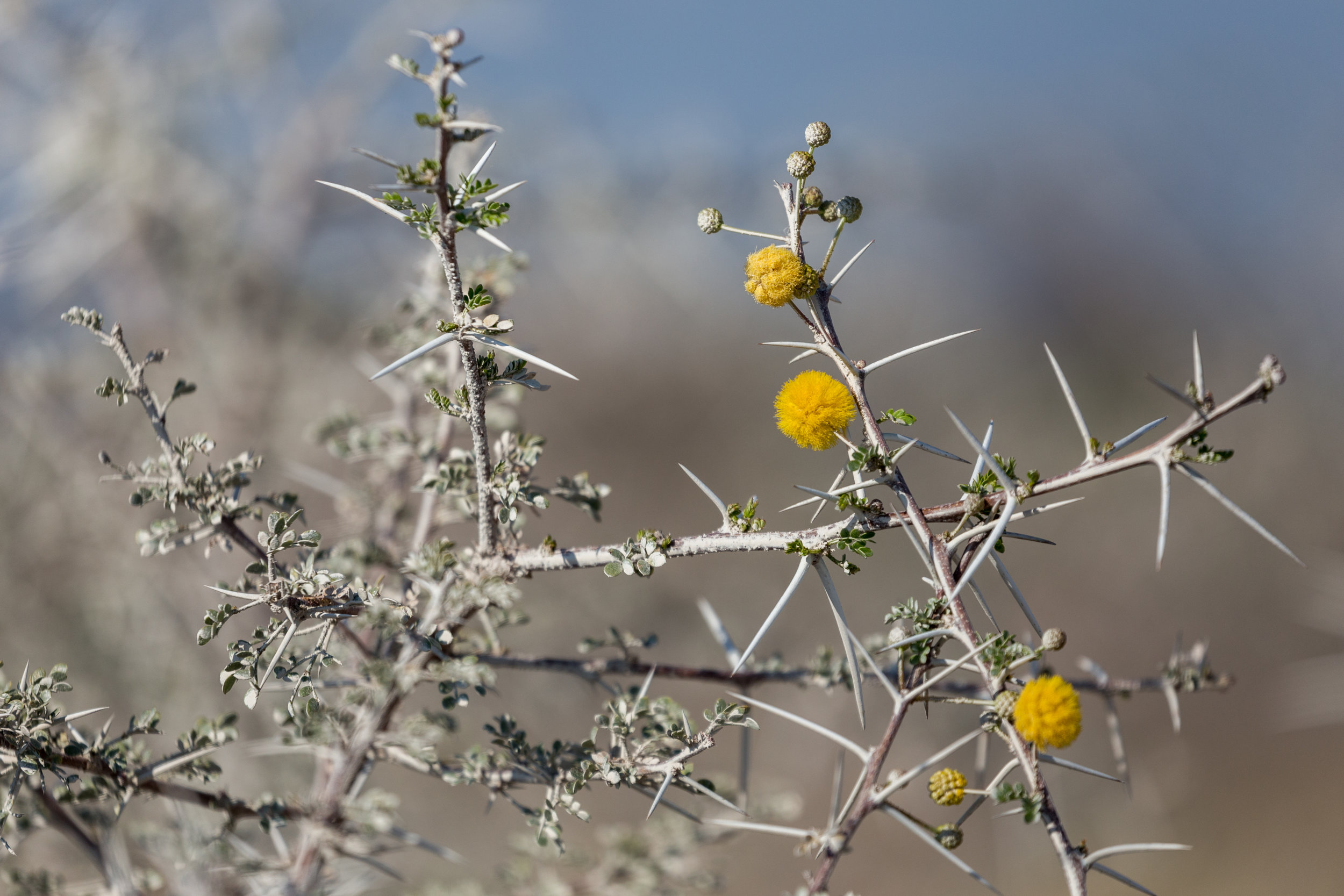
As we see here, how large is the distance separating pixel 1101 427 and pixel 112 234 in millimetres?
6553

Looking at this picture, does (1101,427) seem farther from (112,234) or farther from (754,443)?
(112,234)

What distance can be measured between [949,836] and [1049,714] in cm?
19

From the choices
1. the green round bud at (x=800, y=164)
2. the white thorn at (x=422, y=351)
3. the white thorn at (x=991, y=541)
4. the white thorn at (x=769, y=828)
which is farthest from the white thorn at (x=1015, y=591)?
the white thorn at (x=422, y=351)

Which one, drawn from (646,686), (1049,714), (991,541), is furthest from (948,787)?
(646,686)

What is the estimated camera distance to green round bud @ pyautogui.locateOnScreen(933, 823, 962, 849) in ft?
2.41

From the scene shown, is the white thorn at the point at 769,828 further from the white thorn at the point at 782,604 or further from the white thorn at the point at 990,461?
the white thorn at the point at 990,461

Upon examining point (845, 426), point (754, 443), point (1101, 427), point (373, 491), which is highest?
point (1101, 427)

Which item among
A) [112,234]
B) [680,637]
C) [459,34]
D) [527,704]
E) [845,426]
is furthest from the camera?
[680,637]

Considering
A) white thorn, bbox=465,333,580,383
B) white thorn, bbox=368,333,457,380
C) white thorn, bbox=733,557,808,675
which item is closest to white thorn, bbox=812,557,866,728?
white thorn, bbox=733,557,808,675

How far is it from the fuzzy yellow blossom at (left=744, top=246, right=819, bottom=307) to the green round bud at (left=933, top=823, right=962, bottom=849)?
551 mm

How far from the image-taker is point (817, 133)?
0.75 metres

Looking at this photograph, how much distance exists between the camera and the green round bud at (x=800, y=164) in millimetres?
742

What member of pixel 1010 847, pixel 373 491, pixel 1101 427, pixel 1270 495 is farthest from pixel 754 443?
pixel 373 491

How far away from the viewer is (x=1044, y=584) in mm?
5594
